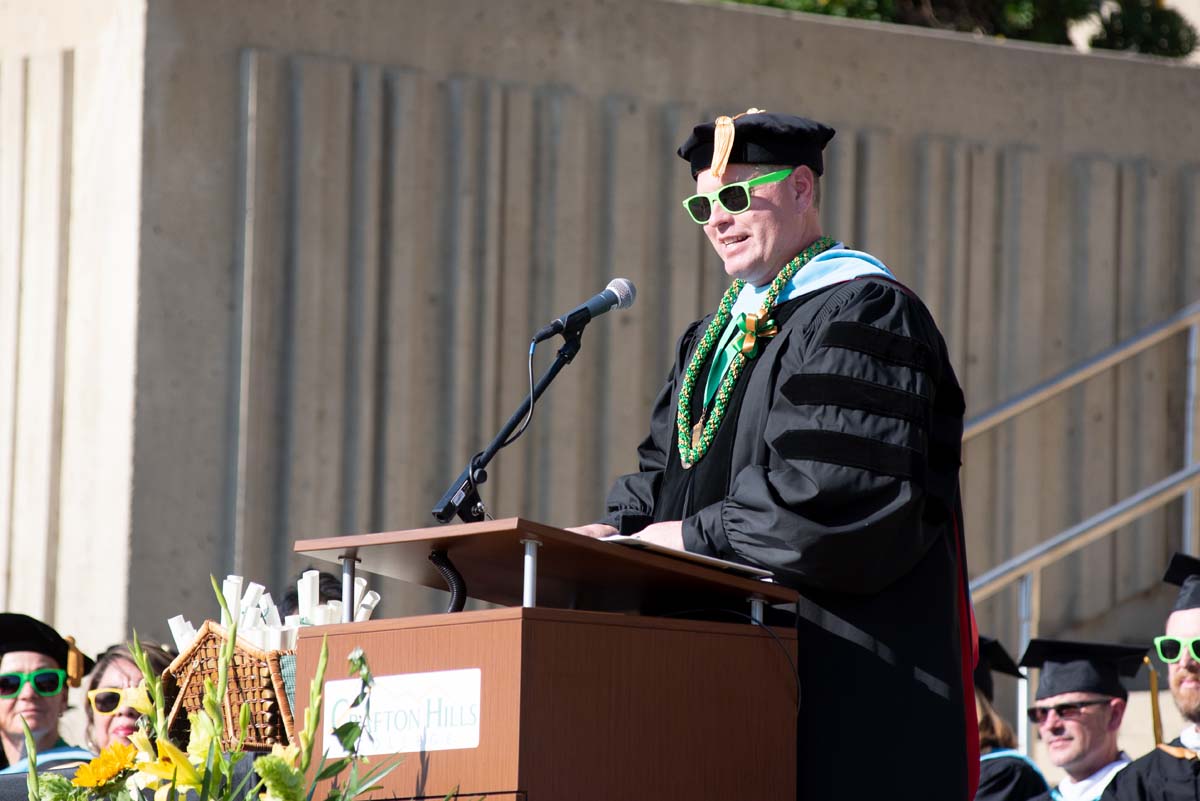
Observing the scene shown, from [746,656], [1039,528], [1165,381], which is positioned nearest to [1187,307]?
[1165,381]

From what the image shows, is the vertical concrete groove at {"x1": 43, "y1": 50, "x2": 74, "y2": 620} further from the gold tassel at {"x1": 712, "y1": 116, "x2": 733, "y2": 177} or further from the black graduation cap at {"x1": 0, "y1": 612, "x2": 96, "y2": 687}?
the gold tassel at {"x1": 712, "y1": 116, "x2": 733, "y2": 177}

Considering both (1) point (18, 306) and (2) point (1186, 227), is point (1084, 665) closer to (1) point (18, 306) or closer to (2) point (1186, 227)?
(2) point (1186, 227)

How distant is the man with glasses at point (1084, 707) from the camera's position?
5.65m

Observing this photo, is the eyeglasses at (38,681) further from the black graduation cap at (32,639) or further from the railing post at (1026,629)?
the railing post at (1026,629)

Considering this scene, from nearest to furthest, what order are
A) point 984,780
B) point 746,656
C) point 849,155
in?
point 746,656, point 984,780, point 849,155

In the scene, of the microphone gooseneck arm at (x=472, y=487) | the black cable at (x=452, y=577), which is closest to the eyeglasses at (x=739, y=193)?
the microphone gooseneck arm at (x=472, y=487)

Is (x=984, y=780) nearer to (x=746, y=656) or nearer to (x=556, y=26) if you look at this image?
(x=746, y=656)

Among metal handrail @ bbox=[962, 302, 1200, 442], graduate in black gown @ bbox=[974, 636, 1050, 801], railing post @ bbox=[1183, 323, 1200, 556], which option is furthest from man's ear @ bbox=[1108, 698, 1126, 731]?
railing post @ bbox=[1183, 323, 1200, 556]

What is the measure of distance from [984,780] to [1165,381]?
3.00 metres

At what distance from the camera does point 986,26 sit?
30.7ft

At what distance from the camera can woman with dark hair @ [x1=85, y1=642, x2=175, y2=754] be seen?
5.10 m

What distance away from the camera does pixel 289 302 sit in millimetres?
6914

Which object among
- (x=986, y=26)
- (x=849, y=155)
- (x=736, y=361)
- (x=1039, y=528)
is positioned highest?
(x=986, y=26)

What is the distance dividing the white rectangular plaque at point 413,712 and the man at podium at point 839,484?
0.54 metres
